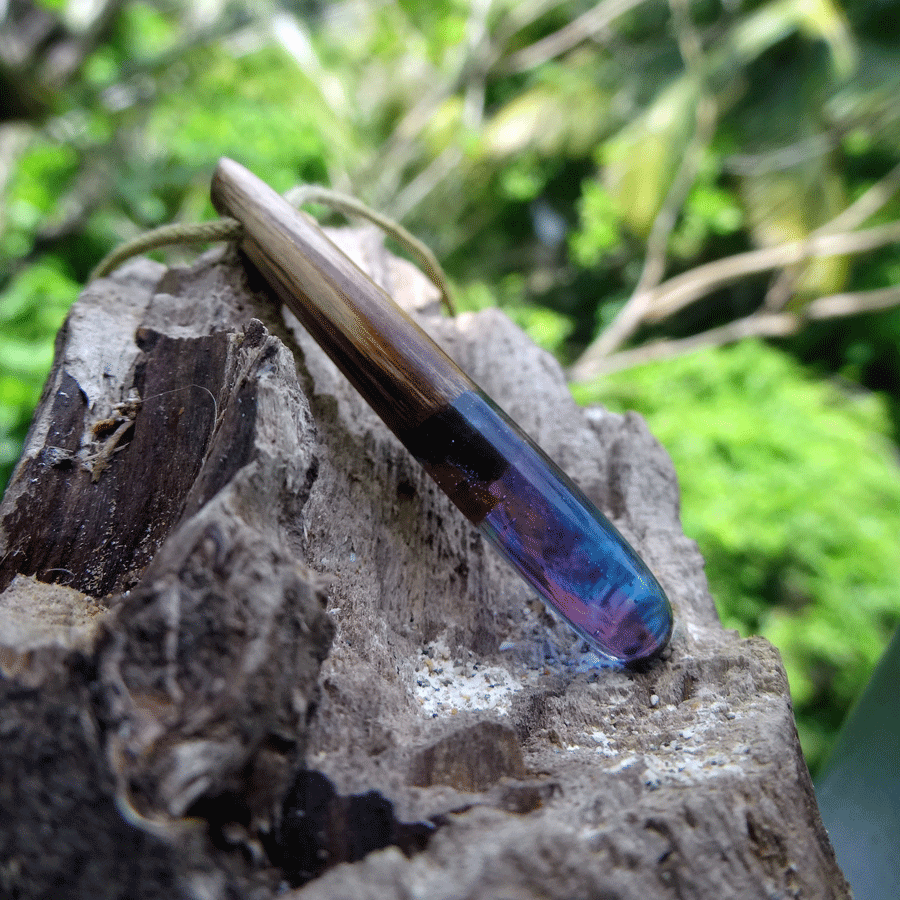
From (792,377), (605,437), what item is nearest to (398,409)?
(605,437)

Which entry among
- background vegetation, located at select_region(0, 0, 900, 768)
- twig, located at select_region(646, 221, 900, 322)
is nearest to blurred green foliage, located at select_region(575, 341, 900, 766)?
background vegetation, located at select_region(0, 0, 900, 768)

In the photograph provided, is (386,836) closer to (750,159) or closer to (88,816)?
(88,816)

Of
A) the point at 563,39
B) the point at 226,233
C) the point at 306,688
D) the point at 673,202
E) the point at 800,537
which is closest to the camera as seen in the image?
the point at 306,688

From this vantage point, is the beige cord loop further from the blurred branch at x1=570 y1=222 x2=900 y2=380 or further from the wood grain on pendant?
the blurred branch at x1=570 y1=222 x2=900 y2=380

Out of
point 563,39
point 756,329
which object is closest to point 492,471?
point 756,329

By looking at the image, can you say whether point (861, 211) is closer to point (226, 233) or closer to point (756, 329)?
point (756, 329)

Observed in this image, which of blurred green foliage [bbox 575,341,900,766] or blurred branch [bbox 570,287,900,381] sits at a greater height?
blurred branch [bbox 570,287,900,381]

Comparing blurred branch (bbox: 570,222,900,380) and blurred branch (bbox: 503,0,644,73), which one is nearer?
blurred branch (bbox: 570,222,900,380)

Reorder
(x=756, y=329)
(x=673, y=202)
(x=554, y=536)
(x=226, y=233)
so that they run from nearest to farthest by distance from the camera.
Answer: (x=554, y=536)
(x=226, y=233)
(x=756, y=329)
(x=673, y=202)
